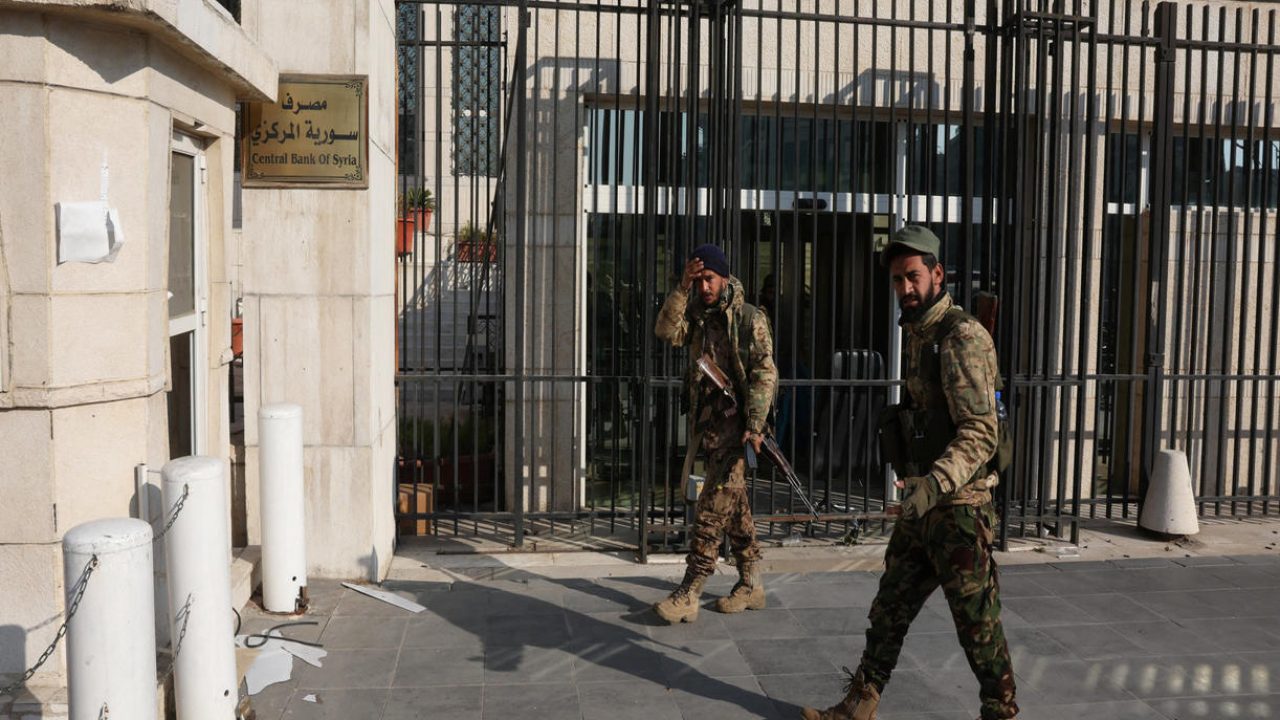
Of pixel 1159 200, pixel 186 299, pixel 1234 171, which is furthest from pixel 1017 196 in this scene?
pixel 186 299

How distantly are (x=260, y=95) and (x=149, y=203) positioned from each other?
5.08 feet

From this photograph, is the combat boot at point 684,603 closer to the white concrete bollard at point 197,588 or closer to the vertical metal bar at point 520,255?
the vertical metal bar at point 520,255

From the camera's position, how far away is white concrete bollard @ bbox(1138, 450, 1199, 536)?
24.1ft

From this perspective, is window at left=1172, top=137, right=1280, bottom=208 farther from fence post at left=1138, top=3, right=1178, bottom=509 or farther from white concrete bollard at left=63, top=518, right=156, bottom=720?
white concrete bollard at left=63, top=518, right=156, bottom=720

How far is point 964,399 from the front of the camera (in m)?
3.92

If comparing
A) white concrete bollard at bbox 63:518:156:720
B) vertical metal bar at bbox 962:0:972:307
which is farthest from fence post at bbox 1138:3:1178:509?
white concrete bollard at bbox 63:518:156:720

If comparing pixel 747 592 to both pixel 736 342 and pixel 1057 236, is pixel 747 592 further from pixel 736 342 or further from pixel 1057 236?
pixel 1057 236

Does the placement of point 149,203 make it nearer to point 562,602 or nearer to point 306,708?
point 306,708

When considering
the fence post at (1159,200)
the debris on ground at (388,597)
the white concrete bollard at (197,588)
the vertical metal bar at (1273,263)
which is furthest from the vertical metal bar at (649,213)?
the vertical metal bar at (1273,263)

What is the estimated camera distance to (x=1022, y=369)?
7.41 meters

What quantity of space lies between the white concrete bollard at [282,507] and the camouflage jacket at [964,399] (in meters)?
3.18

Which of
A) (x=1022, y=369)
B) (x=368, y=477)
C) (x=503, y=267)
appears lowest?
(x=368, y=477)

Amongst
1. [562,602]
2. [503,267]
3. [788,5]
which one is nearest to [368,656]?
[562,602]

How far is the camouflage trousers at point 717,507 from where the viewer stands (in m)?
5.63
